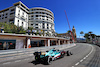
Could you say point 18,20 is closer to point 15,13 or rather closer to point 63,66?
point 15,13

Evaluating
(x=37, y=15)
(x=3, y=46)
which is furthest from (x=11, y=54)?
(x=37, y=15)

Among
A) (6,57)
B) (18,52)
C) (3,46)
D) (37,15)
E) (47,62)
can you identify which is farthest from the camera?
(37,15)

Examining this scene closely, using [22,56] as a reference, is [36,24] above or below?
above

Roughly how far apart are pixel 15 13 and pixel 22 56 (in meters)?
43.4

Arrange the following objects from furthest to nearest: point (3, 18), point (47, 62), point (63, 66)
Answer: point (3, 18) < point (47, 62) < point (63, 66)

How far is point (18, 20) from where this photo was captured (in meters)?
43.5

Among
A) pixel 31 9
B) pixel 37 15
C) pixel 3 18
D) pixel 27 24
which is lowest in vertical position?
pixel 27 24

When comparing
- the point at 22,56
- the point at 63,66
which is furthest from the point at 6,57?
the point at 63,66

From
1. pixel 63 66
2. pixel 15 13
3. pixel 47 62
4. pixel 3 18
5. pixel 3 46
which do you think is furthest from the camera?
pixel 3 18

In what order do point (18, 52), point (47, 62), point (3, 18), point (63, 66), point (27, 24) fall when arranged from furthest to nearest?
point (27, 24), point (3, 18), point (18, 52), point (47, 62), point (63, 66)

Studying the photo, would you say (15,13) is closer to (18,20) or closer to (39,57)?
(18,20)

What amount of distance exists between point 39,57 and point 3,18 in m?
61.0

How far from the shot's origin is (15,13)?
1638 inches

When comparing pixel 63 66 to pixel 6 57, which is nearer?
pixel 63 66
